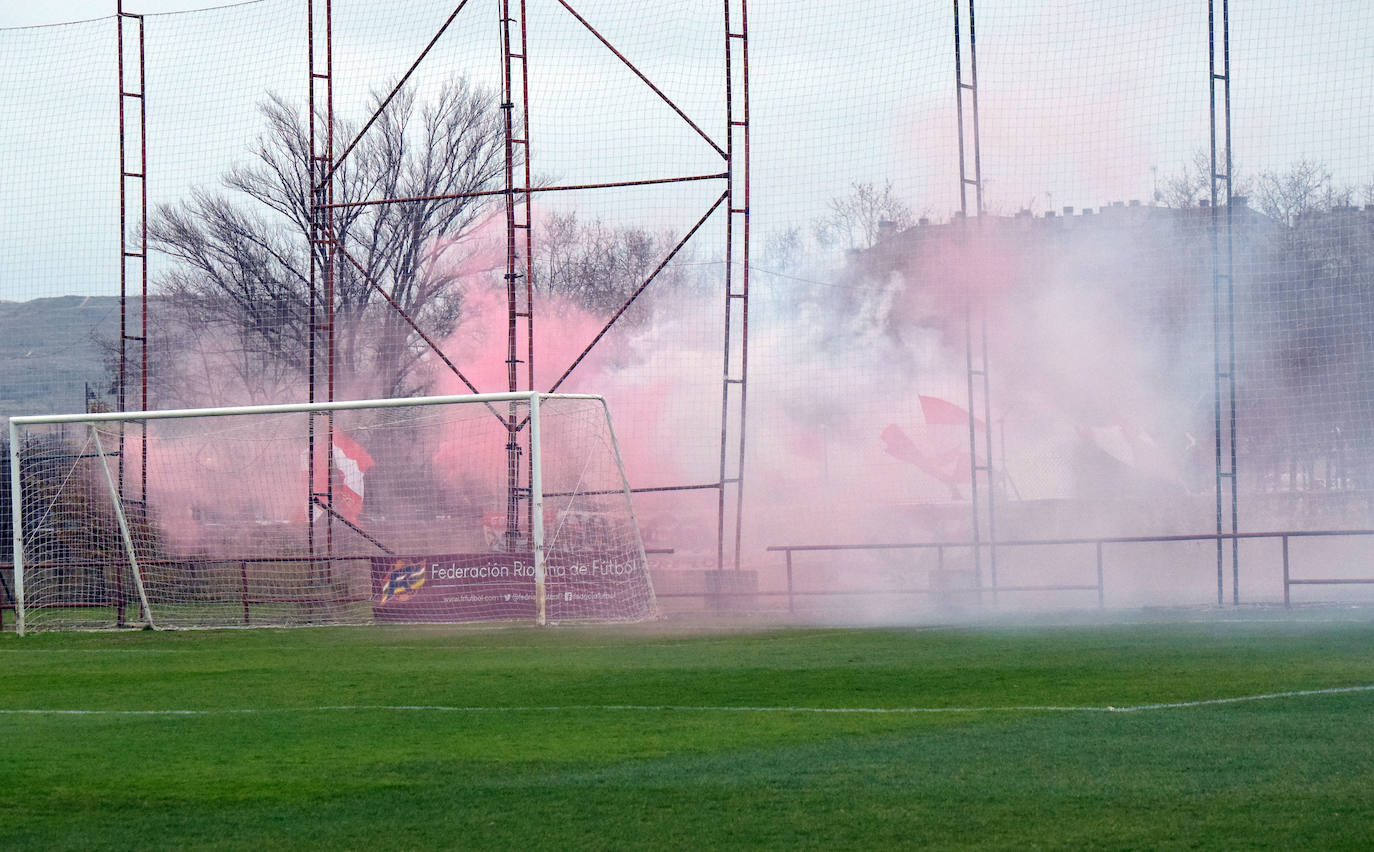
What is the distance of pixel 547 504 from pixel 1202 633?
8.70 meters

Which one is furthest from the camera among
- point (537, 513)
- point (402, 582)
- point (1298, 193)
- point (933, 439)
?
point (933, 439)

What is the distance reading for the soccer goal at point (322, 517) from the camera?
17953 mm

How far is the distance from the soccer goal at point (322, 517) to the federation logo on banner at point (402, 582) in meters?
0.02

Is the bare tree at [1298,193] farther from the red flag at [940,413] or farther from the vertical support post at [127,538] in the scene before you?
the vertical support post at [127,538]

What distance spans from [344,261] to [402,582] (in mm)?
12704

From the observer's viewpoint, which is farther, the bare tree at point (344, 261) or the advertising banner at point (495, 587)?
the bare tree at point (344, 261)

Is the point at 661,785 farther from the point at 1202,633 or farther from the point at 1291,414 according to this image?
the point at 1291,414

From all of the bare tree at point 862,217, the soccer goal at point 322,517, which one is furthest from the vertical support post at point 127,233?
the bare tree at point 862,217

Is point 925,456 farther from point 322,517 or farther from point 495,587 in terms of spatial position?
point 322,517

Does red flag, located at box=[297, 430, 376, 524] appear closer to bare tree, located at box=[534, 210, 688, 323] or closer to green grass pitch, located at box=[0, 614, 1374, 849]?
bare tree, located at box=[534, 210, 688, 323]

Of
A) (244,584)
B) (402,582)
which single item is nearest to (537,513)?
(402,582)

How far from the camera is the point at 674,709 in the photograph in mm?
9539

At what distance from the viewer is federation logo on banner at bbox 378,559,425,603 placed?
1816 centimetres

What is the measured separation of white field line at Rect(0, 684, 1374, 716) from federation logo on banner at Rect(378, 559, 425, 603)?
302 inches
